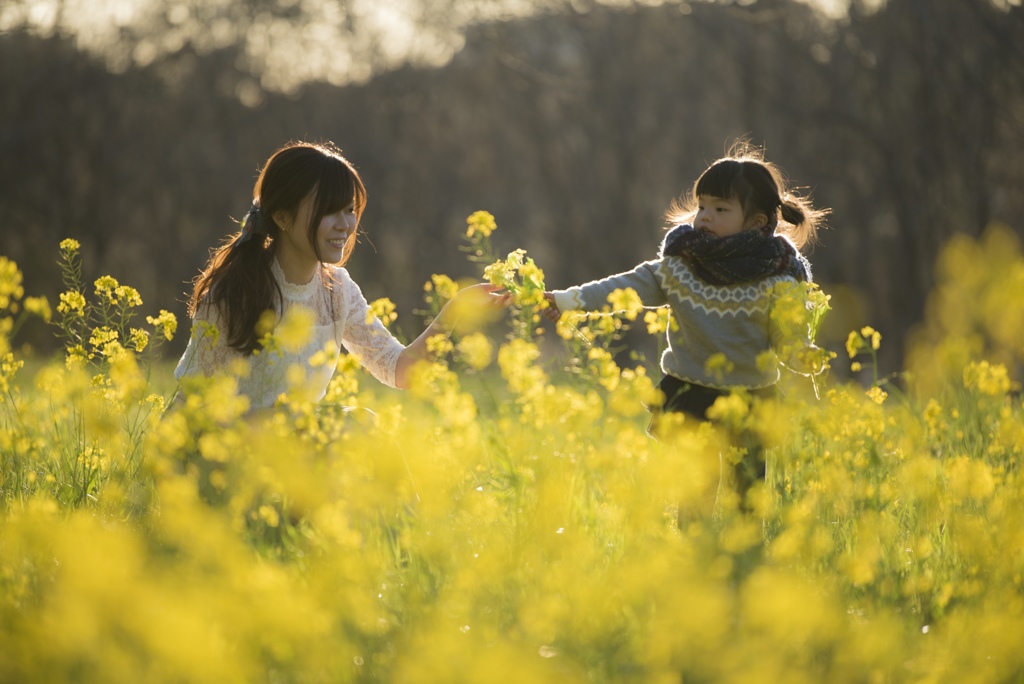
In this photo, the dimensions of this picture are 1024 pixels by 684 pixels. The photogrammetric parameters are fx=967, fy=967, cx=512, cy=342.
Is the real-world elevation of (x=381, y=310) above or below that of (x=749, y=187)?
below

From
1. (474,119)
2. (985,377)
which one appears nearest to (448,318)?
(985,377)

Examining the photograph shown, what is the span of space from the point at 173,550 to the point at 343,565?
24.2 inches

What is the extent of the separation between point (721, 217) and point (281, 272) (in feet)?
4.54

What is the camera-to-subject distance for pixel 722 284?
296 cm

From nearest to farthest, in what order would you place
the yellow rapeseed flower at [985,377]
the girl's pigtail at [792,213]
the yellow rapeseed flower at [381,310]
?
the yellow rapeseed flower at [985,377] → the yellow rapeseed flower at [381,310] → the girl's pigtail at [792,213]

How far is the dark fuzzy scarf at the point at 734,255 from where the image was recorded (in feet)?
9.55

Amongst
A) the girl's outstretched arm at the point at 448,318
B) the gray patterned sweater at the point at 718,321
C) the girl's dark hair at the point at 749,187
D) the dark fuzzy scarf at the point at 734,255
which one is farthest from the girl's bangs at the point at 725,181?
the girl's outstretched arm at the point at 448,318

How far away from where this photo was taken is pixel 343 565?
1.57m

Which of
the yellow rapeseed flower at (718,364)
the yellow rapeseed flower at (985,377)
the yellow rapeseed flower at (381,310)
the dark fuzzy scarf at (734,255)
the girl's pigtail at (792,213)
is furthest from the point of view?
the girl's pigtail at (792,213)

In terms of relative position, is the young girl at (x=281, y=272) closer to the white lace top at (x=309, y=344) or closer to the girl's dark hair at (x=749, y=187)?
the white lace top at (x=309, y=344)

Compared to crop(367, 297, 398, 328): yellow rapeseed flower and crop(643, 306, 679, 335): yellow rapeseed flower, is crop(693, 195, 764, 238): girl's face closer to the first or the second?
crop(643, 306, 679, 335): yellow rapeseed flower

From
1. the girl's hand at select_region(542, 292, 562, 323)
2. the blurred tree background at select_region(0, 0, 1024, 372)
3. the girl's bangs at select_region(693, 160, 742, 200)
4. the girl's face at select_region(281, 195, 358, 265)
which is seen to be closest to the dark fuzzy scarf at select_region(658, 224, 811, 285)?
the girl's bangs at select_region(693, 160, 742, 200)

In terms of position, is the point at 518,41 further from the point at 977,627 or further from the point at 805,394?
the point at 977,627

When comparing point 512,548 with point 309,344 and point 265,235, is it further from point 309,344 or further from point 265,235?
point 265,235
